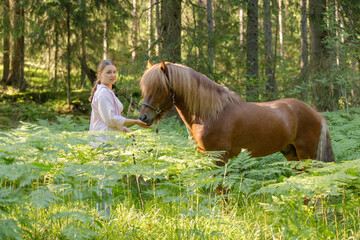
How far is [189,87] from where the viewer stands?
4711 millimetres

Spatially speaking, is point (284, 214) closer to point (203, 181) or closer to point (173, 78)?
point (203, 181)

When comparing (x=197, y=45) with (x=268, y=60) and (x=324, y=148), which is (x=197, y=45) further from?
(x=268, y=60)

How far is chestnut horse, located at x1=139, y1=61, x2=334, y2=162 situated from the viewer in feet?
15.3

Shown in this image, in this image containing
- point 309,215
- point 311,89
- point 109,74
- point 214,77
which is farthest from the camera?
point 311,89

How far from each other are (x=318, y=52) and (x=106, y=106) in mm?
8946

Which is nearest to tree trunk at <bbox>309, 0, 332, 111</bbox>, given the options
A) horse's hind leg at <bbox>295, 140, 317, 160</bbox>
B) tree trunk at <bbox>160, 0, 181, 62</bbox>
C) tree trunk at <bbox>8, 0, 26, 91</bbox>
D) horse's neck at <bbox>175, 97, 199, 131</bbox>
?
tree trunk at <bbox>160, 0, 181, 62</bbox>

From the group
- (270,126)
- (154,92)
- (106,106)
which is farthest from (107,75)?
(270,126)

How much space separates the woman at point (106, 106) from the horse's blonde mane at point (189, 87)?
44 centimetres

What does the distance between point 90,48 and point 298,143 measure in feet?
44.0

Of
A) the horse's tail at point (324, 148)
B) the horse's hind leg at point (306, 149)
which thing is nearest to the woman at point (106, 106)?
the horse's hind leg at point (306, 149)

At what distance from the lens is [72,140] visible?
9.82ft

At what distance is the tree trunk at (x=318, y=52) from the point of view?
1092 cm

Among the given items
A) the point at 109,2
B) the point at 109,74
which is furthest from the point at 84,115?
the point at 109,74

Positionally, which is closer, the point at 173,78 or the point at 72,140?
the point at 72,140
